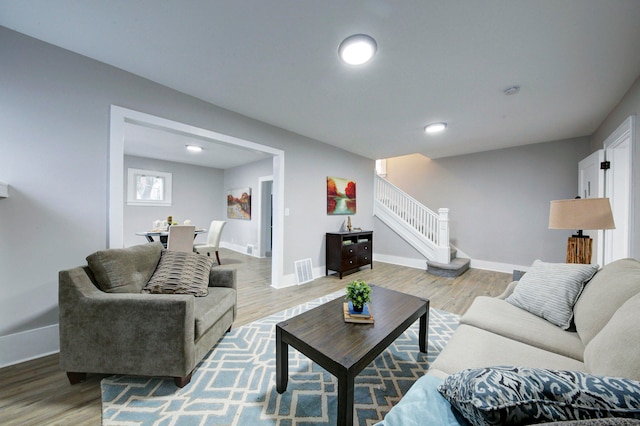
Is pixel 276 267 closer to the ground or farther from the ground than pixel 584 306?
closer to the ground

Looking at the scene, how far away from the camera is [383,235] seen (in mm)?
5375

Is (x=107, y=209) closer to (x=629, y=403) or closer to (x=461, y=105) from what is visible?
(x=629, y=403)

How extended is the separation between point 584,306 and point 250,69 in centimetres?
293

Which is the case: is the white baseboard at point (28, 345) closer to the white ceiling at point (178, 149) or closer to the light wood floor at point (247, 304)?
the light wood floor at point (247, 304)

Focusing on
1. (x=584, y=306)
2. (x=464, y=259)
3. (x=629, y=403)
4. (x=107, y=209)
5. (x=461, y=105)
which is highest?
(x=461, y=105)

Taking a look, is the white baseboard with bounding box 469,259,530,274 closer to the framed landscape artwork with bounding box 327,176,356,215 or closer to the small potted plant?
the framed landscape artwork with bounding box 327,176,356,215

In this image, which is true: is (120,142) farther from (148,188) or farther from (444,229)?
(444,229)

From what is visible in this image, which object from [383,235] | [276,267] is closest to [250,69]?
[276,267]

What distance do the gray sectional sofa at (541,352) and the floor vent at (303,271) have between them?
2483mm

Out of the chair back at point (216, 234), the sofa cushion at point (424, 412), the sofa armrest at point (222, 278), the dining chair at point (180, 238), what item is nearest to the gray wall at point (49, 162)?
the sofa armrest at point (222, 278)

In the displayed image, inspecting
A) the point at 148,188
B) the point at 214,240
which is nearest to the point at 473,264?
the point at 214,240

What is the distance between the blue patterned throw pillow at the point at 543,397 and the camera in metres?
0.54

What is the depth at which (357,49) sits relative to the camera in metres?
1.75

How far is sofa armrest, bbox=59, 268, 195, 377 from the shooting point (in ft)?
4.73
